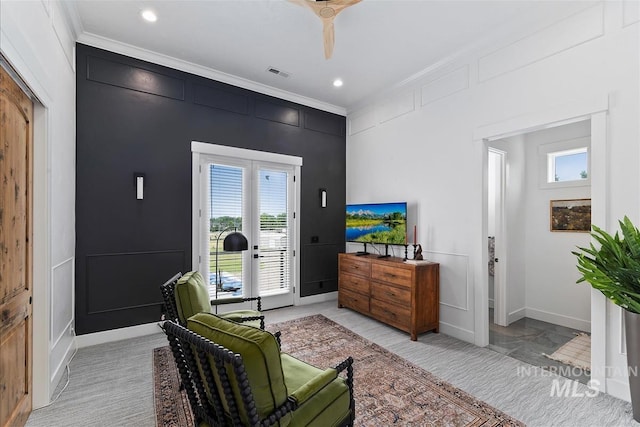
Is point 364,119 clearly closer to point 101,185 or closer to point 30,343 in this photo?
point 101,185

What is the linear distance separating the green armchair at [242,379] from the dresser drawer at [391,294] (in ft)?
7.28

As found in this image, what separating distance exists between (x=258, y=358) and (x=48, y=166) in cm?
241

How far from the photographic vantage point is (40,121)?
2283mm

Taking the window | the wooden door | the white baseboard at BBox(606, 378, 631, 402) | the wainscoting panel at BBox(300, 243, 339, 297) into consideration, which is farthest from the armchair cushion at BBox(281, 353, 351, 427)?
the window

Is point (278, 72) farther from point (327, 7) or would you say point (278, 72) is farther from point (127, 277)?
point (127, 277)

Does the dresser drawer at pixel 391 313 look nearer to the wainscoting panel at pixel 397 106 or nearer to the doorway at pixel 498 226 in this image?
the doorway at pixel 498 226

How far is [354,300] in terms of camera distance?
440cm

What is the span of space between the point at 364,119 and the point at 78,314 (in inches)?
186

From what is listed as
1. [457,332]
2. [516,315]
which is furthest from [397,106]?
[516,315]

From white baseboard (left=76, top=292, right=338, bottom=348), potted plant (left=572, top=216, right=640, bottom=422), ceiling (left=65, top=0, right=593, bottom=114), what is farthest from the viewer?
white baseboard (left=76, top=292, right=338, bottom=348)

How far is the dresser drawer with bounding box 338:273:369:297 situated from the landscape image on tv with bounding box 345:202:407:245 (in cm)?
58

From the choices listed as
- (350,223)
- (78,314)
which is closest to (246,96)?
(350,223)

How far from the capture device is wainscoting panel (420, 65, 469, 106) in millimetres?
3564

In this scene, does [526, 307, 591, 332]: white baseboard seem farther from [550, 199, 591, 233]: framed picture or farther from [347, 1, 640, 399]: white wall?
[347, 1, 640, 399]: white wall
